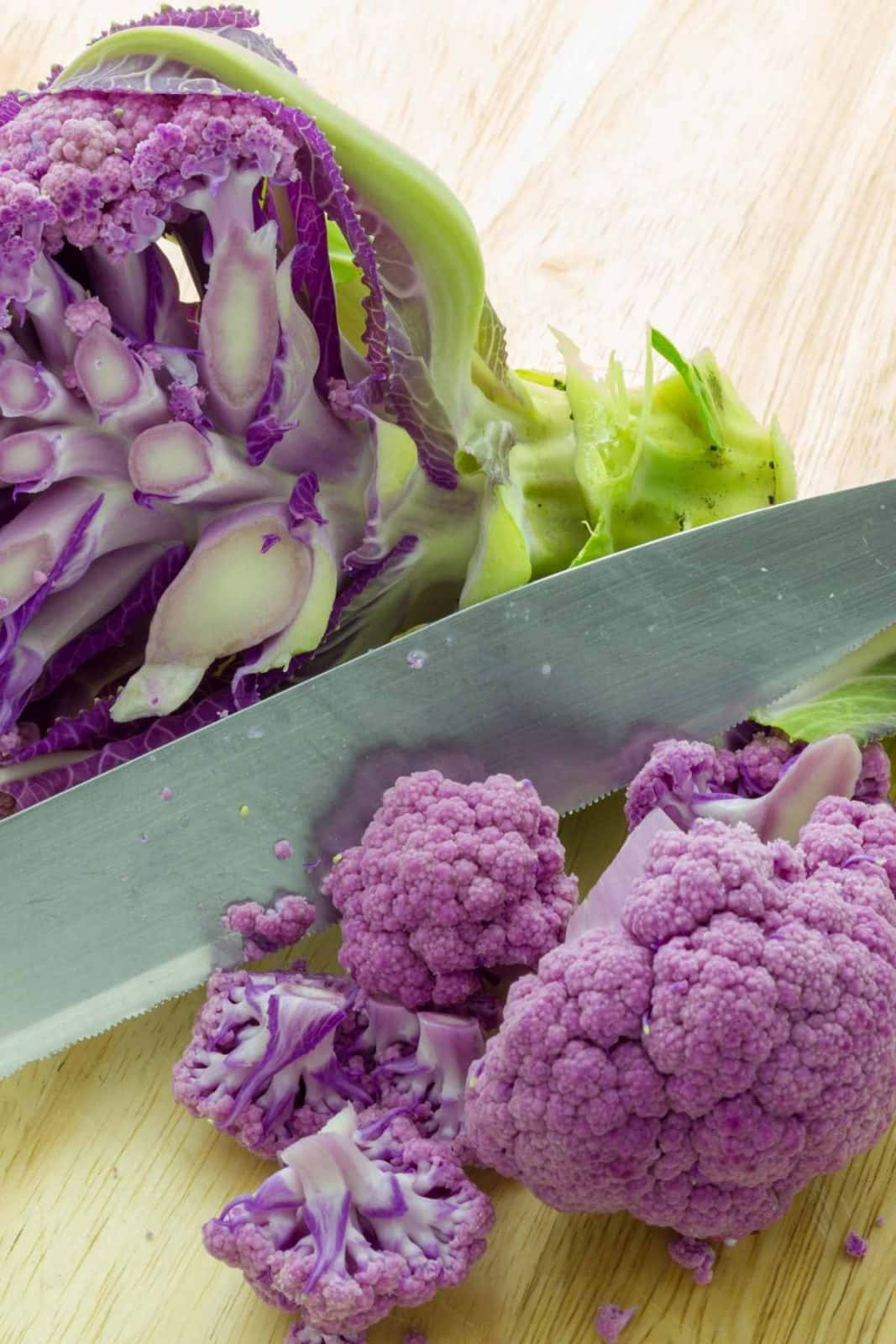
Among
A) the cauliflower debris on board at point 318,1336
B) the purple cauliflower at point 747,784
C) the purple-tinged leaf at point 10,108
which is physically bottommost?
the cauliflower debris on board at point 318,1336

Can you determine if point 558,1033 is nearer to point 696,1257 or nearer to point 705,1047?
point 705,1047

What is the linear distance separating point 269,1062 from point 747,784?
0.40 metres

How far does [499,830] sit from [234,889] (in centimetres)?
21

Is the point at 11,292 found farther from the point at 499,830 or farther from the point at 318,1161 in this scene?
the point at 318,1161

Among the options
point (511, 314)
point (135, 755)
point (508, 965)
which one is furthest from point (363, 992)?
point (511, 314)

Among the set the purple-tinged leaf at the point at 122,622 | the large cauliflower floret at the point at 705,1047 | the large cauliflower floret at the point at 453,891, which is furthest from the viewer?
the purple-tinged leaf at the point at 122,622

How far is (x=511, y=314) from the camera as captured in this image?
1462 mm

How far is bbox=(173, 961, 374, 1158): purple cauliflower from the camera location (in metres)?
1.06

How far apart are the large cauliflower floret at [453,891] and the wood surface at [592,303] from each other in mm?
124

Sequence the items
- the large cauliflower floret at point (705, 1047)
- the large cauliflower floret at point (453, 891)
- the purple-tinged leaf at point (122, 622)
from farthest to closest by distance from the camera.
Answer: the purple-tinged leaf at point (122, 622) < the large cauliflower floret at point (453, 891) < the large cauliflower floret at point (705, 1047)

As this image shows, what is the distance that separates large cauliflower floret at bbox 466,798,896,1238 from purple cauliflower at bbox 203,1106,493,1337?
0.05 metres

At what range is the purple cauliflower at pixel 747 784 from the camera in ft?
3.57

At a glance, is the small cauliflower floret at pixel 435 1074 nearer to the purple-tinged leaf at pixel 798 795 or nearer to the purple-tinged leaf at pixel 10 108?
the purple-tinged leaf at pixel 798 795

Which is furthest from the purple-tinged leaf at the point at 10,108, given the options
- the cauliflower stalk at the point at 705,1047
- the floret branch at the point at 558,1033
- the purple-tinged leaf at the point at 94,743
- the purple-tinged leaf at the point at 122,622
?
the cauliflower stalk at the point at 705,1047
